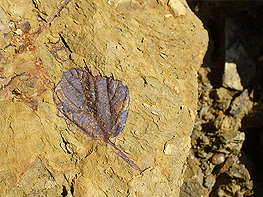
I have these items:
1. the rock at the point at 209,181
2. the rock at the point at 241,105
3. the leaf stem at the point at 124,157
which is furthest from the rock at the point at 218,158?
the leaf stem at the point at 124,157

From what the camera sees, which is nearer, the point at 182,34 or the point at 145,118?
the point at 145,118

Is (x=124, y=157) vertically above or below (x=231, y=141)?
above

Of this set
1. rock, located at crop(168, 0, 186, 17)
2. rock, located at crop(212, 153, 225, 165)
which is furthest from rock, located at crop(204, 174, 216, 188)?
rock, located at crop(168, 0, 186, 17)

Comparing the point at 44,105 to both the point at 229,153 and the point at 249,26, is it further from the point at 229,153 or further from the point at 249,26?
the point at 249,26

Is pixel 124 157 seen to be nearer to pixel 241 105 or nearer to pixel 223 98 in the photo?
pixel 223 98

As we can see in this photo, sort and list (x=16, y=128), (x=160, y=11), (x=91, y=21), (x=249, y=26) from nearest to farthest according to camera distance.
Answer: (x=16, y=128) → (x=91, y=21) → (x=160, y=11) → (x=249, y=26)

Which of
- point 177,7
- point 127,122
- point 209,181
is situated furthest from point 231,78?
point 127,122

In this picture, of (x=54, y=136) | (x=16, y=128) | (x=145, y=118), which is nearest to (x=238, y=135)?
(x=145, y=118)

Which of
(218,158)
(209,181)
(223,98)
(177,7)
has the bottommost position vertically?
(209,181)
